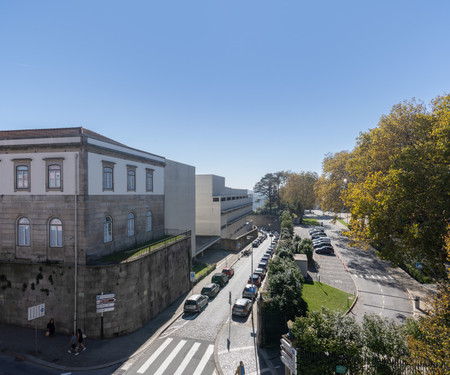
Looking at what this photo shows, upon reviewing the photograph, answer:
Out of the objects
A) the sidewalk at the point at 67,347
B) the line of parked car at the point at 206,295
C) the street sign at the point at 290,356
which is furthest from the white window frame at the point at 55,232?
the street sign at the point at 290,356

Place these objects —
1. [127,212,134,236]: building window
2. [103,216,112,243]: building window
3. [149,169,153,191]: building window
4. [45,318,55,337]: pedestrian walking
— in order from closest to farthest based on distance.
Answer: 1. [45,318,55,337]: pedestrian walking
2. [103,216,112,243]: building window
3. [127,212,134,236]: building window
4. [149,169,153,191]: building window

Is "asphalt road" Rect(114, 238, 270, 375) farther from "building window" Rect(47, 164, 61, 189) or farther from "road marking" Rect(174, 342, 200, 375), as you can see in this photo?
"building window" Rect(47, 164, 61, 189)

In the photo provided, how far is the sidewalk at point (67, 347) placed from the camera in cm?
1497

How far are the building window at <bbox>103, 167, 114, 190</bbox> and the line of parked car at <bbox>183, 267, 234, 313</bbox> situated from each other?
1250cm

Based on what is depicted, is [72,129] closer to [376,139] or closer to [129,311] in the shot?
[129,311]

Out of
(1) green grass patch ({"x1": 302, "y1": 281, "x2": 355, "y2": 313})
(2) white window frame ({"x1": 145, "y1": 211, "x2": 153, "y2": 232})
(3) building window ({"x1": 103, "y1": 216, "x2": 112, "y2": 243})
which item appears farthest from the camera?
(2) white window frame ({"x1": 145, "y1": 211, "x2": 153, "y2": 232})

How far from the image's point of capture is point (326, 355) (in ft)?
38.9

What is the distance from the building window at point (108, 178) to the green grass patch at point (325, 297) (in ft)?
65.8

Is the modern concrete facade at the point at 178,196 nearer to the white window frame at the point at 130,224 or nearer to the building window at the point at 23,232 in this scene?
the white window frame at the point at 130,224

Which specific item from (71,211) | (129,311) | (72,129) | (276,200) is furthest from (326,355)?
(276,200)

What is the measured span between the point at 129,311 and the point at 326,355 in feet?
45.8

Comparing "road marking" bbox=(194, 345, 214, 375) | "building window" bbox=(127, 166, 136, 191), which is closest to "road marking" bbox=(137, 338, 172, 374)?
"road marking" bbox=(194, 345, 214, 375)

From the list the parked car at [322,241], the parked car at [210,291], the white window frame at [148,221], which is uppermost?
the white window frame at [148,221]

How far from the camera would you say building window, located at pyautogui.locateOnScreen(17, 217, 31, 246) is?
19109 millimetres
